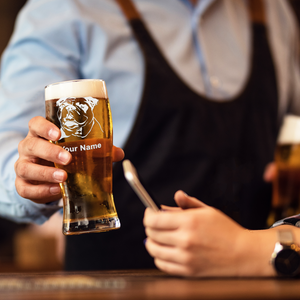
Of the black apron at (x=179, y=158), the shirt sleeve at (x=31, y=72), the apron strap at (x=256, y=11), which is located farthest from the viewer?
the apron strap at (x=256, y=11)

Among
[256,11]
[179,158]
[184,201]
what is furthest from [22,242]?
[184,201]

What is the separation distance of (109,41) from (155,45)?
124mm

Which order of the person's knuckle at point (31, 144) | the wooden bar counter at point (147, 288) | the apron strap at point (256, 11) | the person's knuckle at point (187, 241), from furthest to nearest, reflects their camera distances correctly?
the apron strap at point (256, 11) < the person's knuckle at point (31, 144) < the person's knuckle at point (187, 241) < the wooden bar counter at point (147, 288)

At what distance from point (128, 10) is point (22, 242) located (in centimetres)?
152

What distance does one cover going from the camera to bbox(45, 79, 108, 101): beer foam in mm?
571

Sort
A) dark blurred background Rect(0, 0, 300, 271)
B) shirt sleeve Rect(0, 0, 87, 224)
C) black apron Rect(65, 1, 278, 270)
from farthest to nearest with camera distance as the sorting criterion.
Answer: dark blurred background Rect(0, 0, 300, 271), black apron Rect(65, 1, 278, 270), shirt sleeve Rect(0, 0, 87, 224)

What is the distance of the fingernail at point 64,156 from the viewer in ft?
1.81

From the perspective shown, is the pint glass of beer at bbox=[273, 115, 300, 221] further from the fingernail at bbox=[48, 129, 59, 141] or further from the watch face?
the fingernail at bbox=[48, 129, 59, 141]

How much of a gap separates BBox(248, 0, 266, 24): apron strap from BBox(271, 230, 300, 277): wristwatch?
0.85m

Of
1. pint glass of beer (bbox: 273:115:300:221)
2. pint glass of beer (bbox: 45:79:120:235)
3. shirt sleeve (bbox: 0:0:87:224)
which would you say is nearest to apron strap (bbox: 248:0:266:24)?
pint glass of beer (bbox: 273:115:300:221)

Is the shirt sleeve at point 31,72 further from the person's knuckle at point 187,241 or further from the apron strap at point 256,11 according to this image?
the apron strap at point 256,11

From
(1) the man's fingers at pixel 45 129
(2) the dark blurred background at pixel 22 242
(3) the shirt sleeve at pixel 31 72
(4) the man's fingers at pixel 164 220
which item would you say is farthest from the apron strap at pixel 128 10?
(2) the dark blurred background at pixel 22 242

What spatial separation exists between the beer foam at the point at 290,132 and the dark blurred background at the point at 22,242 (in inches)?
41.3

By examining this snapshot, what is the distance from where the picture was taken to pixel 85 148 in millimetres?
567
